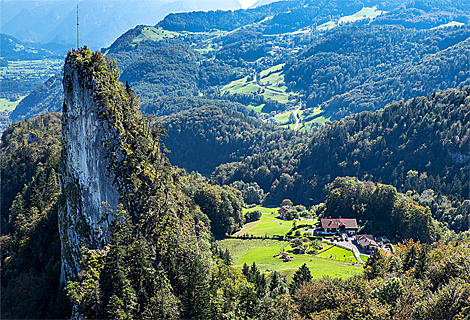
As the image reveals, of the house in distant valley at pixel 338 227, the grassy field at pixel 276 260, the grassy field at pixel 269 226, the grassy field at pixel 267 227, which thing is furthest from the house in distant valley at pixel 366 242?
the grassy field at pixel 267 227

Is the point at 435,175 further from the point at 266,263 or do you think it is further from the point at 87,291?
the point at 87,291

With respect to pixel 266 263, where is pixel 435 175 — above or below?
above

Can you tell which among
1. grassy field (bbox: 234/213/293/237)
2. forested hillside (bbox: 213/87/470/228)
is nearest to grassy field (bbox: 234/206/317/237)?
grassy field (bbox: 234/213/293/237)

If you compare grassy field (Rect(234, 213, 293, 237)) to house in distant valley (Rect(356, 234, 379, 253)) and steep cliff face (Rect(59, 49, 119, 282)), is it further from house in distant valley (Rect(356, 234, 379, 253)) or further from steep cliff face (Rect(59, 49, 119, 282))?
steep cliff face (Rect(59, 49, 119, 282))

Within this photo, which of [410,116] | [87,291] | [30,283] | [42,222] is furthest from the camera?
[410,116]

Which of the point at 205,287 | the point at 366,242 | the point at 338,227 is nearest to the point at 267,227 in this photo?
the point at 338,227

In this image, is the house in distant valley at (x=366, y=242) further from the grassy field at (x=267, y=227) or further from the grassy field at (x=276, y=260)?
the grassy field at (x=267, y=227)

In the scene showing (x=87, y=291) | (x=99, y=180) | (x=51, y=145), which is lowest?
(x=87, y=291)

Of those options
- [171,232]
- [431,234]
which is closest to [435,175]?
[431,234]
